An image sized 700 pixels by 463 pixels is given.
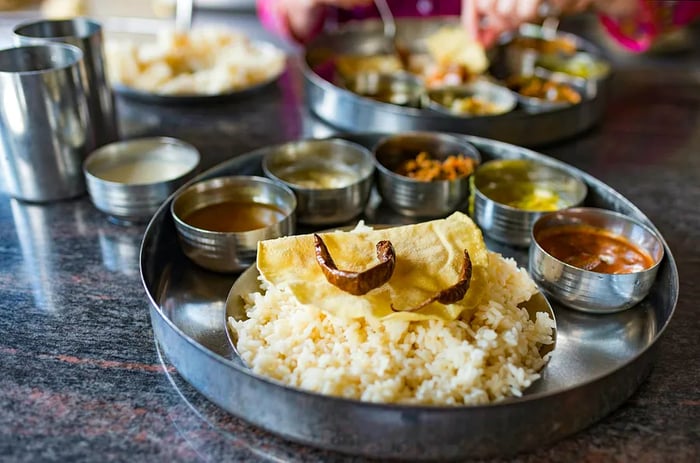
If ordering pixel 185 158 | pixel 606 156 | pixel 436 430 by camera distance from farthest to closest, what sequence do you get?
1. pixel 606 156
2. pixel 185 158
3. pixel 436 430

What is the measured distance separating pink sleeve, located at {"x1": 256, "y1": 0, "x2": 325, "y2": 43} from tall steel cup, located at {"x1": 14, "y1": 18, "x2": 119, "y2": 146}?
1.02m

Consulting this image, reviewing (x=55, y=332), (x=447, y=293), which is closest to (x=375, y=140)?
(x=447, y=293)

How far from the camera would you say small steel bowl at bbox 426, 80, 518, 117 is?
2600 mm

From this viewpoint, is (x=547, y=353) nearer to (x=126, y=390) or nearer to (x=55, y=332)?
(x=126, y=390)

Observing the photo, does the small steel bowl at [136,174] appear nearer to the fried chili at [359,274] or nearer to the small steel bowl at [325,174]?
the small steel bowl at [325,174]

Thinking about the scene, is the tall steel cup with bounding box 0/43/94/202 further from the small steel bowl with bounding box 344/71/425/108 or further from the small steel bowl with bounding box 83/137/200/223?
the small steel bowl with bounding box 344/71/425/108

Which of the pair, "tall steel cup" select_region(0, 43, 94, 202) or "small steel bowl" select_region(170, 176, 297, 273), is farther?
"tall steel cup" select_region(0, 43, 94, 202)

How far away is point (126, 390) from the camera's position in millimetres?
1433

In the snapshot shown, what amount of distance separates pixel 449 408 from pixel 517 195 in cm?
106

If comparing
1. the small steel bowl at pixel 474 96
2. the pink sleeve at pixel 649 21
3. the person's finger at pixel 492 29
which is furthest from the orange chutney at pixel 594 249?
the pink sleeve at pixel 649 21

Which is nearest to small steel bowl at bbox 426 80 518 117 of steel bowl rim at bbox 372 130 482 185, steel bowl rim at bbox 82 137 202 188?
steel bowl rim at bbox 372 130 482 185

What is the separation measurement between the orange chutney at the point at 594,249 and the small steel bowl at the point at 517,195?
A: 0.28 ft

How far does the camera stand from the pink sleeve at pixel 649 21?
2914 mm

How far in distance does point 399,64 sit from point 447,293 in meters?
1.79
